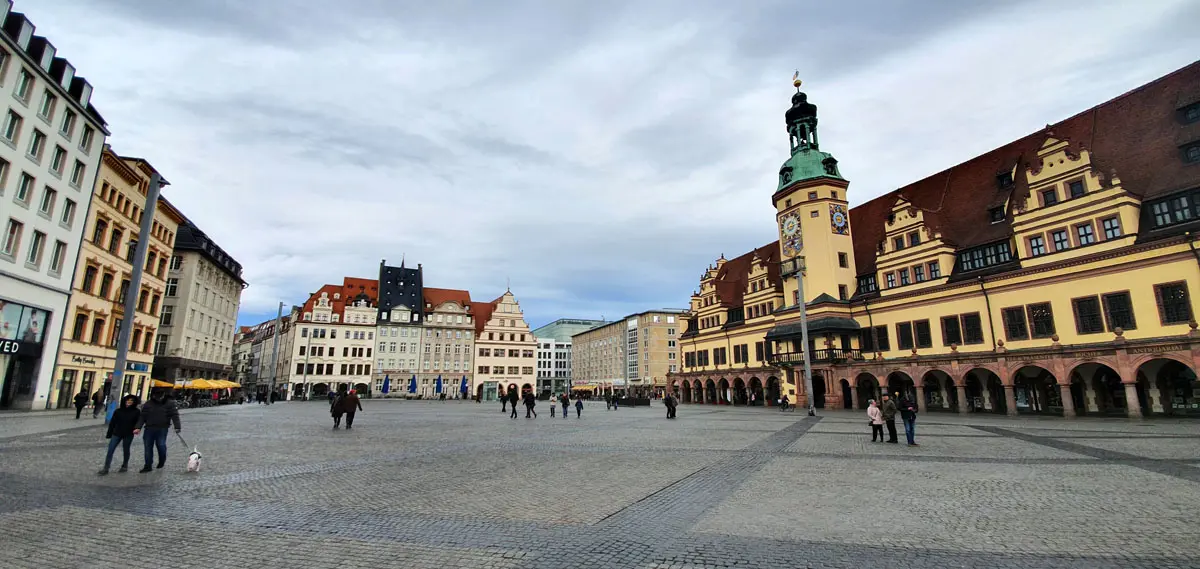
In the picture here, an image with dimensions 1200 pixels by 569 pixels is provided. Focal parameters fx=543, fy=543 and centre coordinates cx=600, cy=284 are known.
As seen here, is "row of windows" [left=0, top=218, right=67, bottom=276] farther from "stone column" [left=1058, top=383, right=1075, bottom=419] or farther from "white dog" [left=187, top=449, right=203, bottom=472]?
"stone column" [left=1058, top=383, right=1075, bottom=419]

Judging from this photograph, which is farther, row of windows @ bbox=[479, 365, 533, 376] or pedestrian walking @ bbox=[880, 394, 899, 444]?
row of windows @ bbox=[479, 365, 533, 376]

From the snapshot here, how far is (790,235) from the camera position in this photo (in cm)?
4938

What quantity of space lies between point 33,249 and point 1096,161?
198 feet

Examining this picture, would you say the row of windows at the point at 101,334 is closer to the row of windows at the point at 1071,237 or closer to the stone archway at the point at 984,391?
the stone archway at the point at 984,391

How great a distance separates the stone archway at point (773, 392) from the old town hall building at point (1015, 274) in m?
0.15

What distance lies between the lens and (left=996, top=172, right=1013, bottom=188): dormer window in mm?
37125

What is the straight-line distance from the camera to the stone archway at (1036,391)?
31969mm

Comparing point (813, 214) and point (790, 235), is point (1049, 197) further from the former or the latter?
point (790, 235)

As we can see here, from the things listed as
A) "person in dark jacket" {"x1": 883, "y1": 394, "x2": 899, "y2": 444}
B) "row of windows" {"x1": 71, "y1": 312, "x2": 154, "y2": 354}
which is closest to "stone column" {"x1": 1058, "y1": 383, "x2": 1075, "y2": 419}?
"person in dark jacket" {"x1": 883, "y1": 394, "x2": 899, "y2": 444}

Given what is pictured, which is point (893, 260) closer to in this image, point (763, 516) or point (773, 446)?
point (773, 446)

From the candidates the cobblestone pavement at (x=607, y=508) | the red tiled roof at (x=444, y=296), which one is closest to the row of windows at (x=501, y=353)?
the red tiled roof at (x=444, y=296)

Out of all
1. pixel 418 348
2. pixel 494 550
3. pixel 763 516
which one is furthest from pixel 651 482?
pixel 418 348

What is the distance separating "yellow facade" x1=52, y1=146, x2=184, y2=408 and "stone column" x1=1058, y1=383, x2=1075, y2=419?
5705 centimetres

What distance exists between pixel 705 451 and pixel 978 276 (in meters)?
29.5
